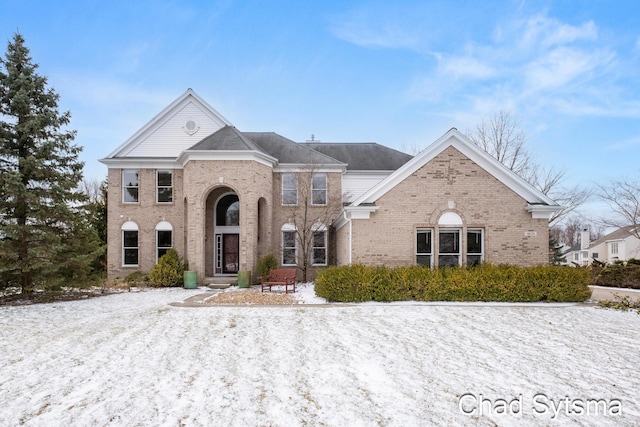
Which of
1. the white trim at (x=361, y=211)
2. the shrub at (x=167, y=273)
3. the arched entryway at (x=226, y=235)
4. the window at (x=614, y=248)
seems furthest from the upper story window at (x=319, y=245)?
the window at (x=614, y=248)

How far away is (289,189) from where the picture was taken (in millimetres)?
19344

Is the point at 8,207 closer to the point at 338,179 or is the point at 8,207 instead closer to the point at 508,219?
the point at 338,179

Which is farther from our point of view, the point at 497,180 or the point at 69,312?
the point at 497,180

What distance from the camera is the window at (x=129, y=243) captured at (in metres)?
19.1

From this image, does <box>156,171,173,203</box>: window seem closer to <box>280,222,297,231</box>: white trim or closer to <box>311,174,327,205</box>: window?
<box>280,222,297,231</box>: white trim

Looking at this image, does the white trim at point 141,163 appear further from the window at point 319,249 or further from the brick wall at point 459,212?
the brick wall at point 459,212

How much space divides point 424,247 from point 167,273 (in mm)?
12063

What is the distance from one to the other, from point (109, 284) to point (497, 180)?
18.1m

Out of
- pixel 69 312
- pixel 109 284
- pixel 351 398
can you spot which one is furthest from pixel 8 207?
pixel 351 398

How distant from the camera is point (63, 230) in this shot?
12883 millimetres

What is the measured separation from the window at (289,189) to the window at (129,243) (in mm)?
8408

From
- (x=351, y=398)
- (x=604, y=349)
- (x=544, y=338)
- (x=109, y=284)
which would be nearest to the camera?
(x=351, y=398)

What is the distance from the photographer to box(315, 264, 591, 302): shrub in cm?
1136

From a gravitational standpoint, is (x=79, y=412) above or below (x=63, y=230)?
below
